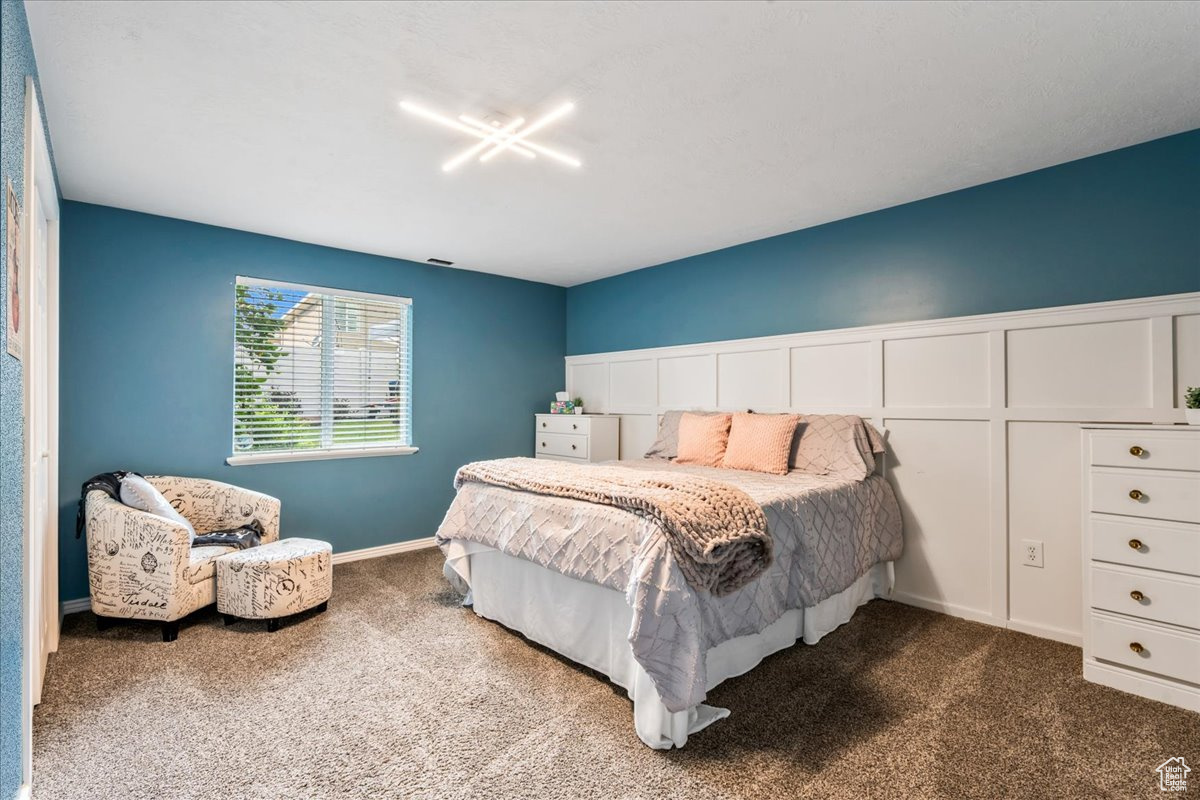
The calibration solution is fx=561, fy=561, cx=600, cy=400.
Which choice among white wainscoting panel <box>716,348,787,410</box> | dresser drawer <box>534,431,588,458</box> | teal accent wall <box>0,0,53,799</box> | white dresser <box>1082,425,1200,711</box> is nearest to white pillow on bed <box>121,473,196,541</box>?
teal accent wall <box>0,0,53,799</box>

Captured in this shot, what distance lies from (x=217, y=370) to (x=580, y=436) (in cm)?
271

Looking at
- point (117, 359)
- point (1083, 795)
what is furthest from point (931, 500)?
point (117, 359)

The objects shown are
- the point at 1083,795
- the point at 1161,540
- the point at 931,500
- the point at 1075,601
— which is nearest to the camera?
the point at 1083,795

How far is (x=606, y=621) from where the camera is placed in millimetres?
2355

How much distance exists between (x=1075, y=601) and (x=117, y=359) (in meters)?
5.39

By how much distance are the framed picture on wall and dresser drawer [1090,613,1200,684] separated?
3.82 m

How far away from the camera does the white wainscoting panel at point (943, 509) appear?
3062mm

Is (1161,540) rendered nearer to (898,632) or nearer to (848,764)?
(898,632)

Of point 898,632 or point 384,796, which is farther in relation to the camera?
point 898,632

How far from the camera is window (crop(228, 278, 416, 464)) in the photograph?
3893 mm

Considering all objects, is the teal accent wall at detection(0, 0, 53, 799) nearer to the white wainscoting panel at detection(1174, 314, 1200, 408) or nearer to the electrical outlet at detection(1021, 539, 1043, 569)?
the electrical outlet at detection(1021, 539, 1043, 569)

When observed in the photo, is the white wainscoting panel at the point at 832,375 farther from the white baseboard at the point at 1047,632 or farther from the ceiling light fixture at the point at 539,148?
the ceiling light fixture at the point at 539,148

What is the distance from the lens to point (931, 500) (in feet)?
10.6

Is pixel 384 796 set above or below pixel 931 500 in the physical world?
below
